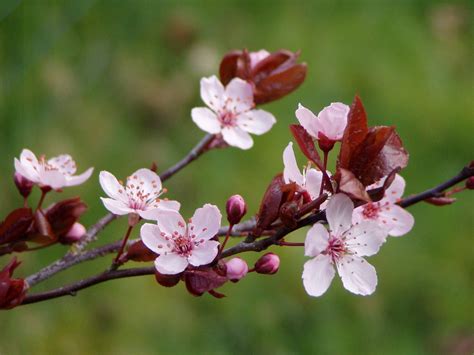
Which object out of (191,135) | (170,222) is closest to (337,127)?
(170,222)

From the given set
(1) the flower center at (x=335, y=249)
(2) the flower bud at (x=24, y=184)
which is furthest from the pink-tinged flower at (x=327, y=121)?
(2) the flower bud at (x=24, y=184)

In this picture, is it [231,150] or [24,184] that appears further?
[231,150]

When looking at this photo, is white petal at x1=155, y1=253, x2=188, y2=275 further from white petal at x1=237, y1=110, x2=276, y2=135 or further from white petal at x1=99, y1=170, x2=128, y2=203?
white petal at x1=237, y1=110, x2=276, y2=135

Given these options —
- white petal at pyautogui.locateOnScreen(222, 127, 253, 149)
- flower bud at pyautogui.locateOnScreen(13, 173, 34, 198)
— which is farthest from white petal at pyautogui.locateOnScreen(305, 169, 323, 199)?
flower bud at pyautogui.locateOnScreen(13, 173, 34, 198)

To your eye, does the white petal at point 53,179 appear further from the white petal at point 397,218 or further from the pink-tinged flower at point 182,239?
the white petal at point 397,218

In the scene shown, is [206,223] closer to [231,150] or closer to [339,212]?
[339,212]

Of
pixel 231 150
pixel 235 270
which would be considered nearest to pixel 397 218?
pixel 235 270
